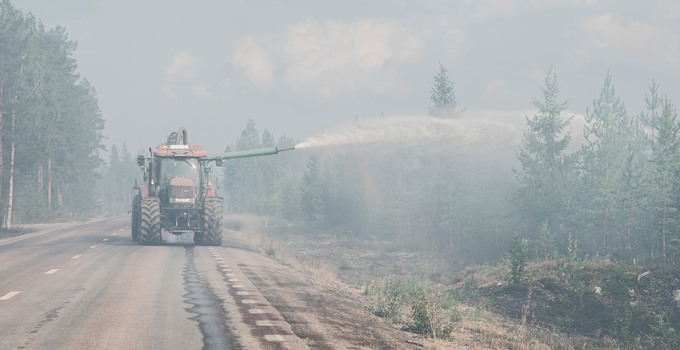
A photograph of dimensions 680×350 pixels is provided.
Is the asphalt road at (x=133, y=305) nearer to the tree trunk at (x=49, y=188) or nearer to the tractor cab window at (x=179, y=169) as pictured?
the tractor cab window at (x=179, y=169)

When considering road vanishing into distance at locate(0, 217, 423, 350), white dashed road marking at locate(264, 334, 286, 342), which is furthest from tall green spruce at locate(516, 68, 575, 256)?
white dashed road marking at locate(264, 334, 286, 342)

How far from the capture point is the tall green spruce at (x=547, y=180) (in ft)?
184

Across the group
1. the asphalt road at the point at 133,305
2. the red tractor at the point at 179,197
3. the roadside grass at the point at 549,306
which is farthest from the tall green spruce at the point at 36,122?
the roadside grass at the point at 549,306

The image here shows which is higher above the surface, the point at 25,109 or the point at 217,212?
the point at 25,109

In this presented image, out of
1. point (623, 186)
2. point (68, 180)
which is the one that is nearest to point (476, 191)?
point (623, 186)

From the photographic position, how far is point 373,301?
18578mm

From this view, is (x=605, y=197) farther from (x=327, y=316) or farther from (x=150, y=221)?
(x=327, y=316)

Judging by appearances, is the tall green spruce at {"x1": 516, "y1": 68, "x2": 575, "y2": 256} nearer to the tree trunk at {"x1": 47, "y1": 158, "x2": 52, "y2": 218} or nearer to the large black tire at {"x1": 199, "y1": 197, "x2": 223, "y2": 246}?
the large black tire at {"x1": 199, "y1": 197, "x2": 223, "y2": 246}

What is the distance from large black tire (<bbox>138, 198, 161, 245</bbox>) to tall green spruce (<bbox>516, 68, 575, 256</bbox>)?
31.4m

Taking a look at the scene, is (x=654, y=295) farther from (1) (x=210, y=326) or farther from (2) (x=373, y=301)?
(1) (x=210, y=326)

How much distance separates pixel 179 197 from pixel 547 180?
3556 centimetres

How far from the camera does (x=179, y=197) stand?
99.8ft

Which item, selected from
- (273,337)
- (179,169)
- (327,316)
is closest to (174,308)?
(327,316)

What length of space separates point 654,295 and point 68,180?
75234mm
